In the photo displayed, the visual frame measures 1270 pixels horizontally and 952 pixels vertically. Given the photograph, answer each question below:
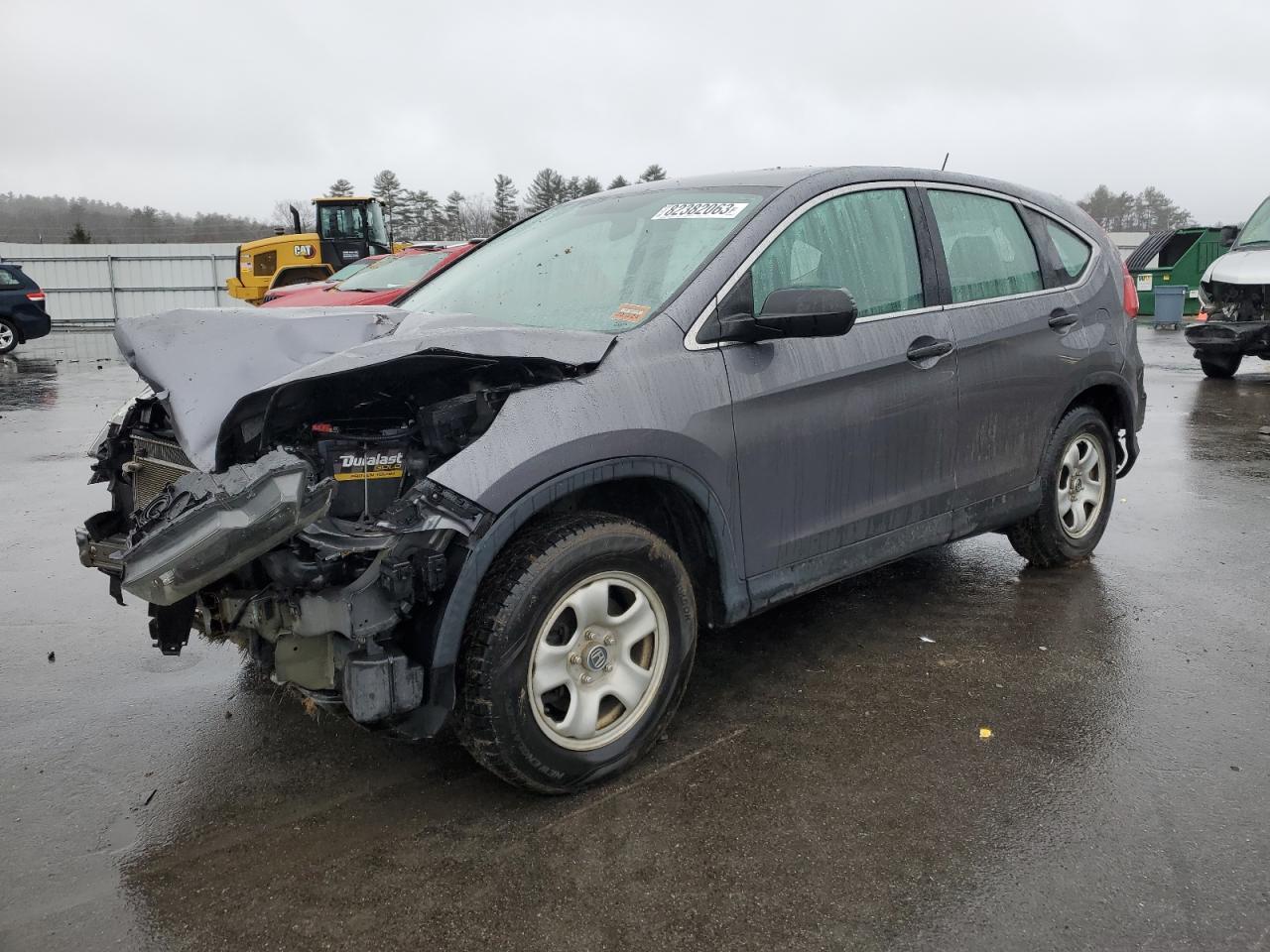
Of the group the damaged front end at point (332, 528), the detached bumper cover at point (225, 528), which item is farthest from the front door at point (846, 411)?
the detached bumper cover at point (225, 528)

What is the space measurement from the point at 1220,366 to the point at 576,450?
12.9m

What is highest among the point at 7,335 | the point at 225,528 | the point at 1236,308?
the point at 7,335

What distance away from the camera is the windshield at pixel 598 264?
3.38m

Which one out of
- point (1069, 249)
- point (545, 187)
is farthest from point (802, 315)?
point (545, 187)

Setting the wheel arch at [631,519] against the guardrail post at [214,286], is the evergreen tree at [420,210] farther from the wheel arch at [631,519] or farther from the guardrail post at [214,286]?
the wheel arch at [631,519]

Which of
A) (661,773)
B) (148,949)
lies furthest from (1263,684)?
(148,949)

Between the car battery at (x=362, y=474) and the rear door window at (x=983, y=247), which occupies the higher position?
the rear door window at (x=983, y=247)

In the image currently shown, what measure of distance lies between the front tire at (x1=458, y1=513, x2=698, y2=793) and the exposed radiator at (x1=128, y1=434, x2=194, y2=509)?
1033mm

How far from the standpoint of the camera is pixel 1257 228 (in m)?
13.1

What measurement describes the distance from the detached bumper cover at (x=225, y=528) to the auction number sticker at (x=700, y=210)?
1.76 m

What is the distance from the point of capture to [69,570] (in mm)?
5242

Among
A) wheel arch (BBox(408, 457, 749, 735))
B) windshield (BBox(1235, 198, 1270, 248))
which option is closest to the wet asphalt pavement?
wheel arch (BBox(408, 457, 749, 735))

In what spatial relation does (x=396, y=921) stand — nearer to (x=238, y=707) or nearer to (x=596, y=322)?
(x=238, y=707)

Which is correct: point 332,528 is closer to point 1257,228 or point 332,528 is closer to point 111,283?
point 1257,228
